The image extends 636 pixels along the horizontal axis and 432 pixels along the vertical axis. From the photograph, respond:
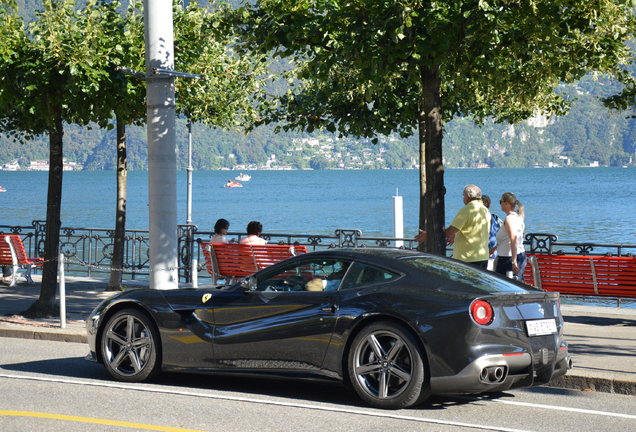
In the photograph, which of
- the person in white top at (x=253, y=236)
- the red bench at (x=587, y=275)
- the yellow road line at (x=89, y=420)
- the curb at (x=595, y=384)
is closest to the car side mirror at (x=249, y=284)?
the yellow road line at (x=89, y=420)

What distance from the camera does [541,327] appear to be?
27.9ft

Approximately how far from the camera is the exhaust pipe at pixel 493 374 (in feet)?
26.8

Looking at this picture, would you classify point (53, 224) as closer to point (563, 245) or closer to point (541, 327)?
point (563, 245)

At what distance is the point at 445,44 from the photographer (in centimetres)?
1272

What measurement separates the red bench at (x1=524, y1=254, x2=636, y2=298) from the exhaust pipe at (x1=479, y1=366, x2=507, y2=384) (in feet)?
21.3

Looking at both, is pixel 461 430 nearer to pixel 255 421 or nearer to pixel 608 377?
pixel 255 421

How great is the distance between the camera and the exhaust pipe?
8156 millimetres

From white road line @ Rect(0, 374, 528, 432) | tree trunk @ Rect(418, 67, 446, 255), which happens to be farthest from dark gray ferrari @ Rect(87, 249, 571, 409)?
tree trunk @ Rect(418, 67, 446, 255)

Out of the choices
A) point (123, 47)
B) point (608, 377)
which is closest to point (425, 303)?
point (608, 377)

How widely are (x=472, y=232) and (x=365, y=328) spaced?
4210 millimetres

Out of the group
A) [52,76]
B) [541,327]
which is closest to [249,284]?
[541,327]

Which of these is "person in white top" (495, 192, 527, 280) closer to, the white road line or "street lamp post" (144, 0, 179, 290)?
"street lamp post" (144, 0, 179, 290)

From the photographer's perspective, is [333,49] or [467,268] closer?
[467,268]

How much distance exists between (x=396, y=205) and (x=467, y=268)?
14203 millimetres
